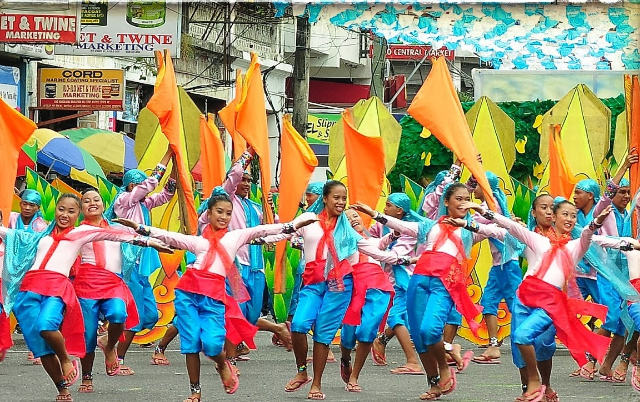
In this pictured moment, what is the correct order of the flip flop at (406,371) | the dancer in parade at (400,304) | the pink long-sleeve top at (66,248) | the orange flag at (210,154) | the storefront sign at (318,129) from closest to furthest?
the pink long-sleeve top at (66,248), the flip flop at (406,371), the dancer in parade at (400,304), the orange flag at (210,154), the storefront sign at (318,129)

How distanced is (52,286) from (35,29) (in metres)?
10.5

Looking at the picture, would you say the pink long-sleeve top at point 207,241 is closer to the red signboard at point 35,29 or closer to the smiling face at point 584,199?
the smiling face at point 584,199

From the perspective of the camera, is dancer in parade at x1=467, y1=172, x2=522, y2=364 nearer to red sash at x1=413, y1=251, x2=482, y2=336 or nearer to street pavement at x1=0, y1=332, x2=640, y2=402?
street pavement at x1=0, y1=332, x2=640, y2=402

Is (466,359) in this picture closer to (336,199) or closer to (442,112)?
(336,199)

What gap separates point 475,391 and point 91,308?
283 centimetres

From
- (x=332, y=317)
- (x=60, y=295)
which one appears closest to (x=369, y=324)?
(x=332, y=317)

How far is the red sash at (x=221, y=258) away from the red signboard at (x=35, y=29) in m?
10.3

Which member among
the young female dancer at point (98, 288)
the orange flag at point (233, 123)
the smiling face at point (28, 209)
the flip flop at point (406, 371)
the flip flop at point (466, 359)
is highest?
the orange flag at point (233, 123)

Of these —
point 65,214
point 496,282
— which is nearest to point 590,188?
point 496,282

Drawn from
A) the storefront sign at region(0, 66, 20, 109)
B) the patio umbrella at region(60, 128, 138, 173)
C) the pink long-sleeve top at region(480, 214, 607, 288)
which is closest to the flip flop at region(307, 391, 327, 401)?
the pink long-sleeve top at region(480, 214, 607, 288)

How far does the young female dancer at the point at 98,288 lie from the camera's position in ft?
30.9

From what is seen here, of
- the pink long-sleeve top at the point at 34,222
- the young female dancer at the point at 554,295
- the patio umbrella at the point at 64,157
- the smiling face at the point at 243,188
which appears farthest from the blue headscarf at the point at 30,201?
the patio umbrella at the point at 64,157

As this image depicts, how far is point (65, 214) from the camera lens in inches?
353

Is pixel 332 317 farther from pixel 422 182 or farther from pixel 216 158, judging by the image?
pixel 422 182
